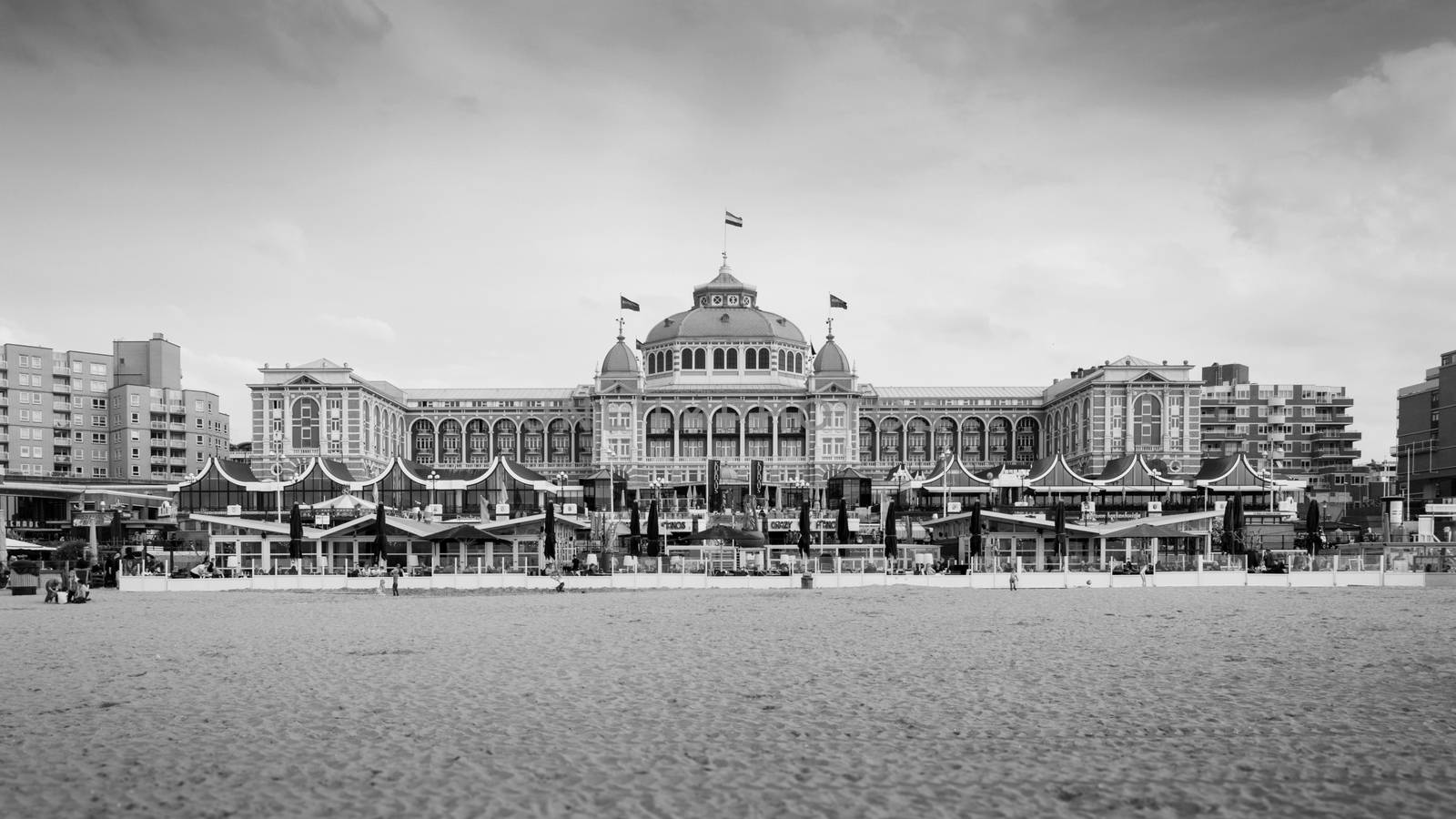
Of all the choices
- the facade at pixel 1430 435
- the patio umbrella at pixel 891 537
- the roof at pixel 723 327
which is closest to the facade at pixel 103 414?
the roof at pixel 723 327

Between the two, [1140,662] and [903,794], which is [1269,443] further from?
[903,794]

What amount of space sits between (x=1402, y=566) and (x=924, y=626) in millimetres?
37314

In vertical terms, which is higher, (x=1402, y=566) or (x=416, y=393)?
(x=416, y=393)

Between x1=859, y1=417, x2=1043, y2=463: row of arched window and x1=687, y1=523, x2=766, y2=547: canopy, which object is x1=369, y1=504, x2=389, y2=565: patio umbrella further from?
x1=859, y1=417, x2=1043, y2=463: row of arched window

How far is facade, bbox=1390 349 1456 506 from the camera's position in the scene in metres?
124

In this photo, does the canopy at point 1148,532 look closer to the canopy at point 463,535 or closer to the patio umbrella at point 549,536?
the patio umbrella at point 549,536

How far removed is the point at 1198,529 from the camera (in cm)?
7769

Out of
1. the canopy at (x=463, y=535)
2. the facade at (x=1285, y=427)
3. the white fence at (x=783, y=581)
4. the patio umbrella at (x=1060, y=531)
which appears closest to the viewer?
the white fence at (x=783, y=581)

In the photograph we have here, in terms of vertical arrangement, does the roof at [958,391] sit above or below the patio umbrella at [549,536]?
above

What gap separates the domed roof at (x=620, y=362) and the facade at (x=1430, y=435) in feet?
251

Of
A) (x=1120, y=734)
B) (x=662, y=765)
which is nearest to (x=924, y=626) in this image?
(x=1120, y=734)

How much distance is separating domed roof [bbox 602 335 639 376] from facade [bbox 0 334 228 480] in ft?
141

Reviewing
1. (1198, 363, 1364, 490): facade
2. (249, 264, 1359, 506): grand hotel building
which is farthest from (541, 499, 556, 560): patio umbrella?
(1198, 363, 1364, 490): facade

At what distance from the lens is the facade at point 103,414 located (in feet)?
420
